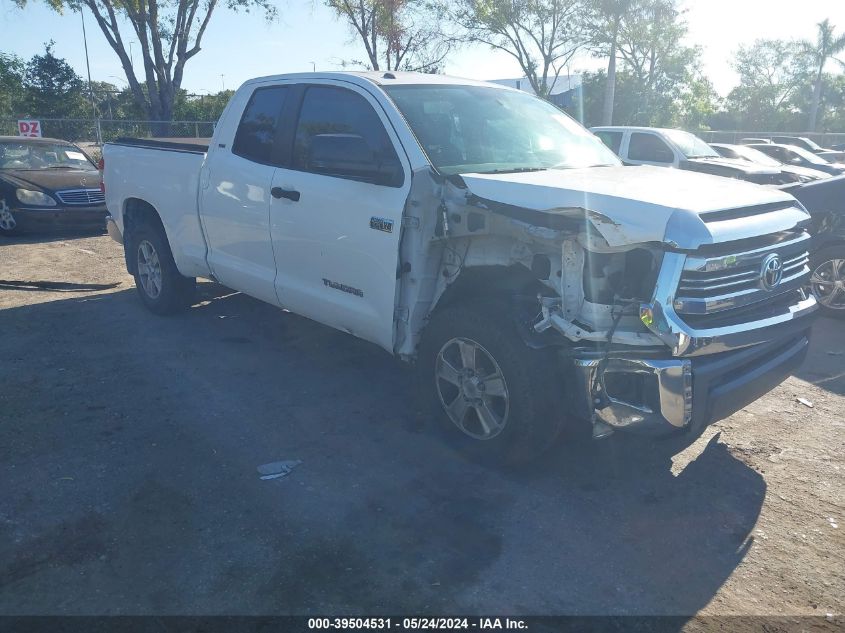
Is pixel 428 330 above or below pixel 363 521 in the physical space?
above

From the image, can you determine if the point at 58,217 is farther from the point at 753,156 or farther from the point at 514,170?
the point at 753,156

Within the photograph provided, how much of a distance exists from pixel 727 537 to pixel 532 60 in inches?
1075

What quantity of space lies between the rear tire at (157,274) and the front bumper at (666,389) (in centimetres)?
442

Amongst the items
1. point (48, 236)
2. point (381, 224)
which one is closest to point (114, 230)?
point (381, 224)

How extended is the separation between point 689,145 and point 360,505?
11.3 metres

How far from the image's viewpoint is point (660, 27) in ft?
90.1

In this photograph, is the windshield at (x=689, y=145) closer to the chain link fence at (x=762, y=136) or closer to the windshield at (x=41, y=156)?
the windshield at (x=41, y=156)

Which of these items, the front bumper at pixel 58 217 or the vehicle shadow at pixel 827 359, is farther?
the front bumper at pixel 58 217

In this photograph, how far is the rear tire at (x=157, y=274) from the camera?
653 centimetres

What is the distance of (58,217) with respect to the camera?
1094 cm

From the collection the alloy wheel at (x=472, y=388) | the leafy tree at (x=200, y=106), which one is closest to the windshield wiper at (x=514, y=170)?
the alloy wheel at (x=472, y=388)

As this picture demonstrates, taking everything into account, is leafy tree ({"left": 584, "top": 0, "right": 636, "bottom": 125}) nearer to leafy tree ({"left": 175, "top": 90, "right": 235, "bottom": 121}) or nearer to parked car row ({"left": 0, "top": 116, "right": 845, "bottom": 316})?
parked car row ({"left": 0, "top": 116, "right": 845, "bottom": 316})

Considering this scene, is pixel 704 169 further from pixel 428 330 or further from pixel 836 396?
pixel 428 330

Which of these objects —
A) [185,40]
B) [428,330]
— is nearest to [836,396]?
[428,330]
